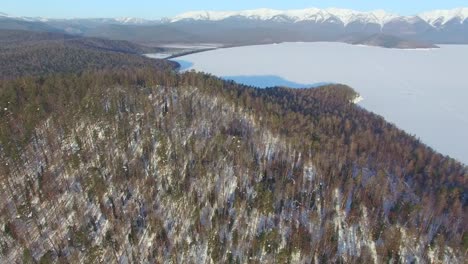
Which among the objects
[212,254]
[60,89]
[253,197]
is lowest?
[212,254]

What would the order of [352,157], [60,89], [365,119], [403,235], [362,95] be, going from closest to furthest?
[403,235]
[352,157]
[60,89]
[365,119]
[362,95]

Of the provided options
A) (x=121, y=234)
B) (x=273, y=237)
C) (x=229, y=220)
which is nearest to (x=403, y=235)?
(x=273, y=237)

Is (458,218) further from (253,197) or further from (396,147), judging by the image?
(253,197)

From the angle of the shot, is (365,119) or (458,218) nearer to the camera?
(458,218)

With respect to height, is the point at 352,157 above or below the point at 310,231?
above
